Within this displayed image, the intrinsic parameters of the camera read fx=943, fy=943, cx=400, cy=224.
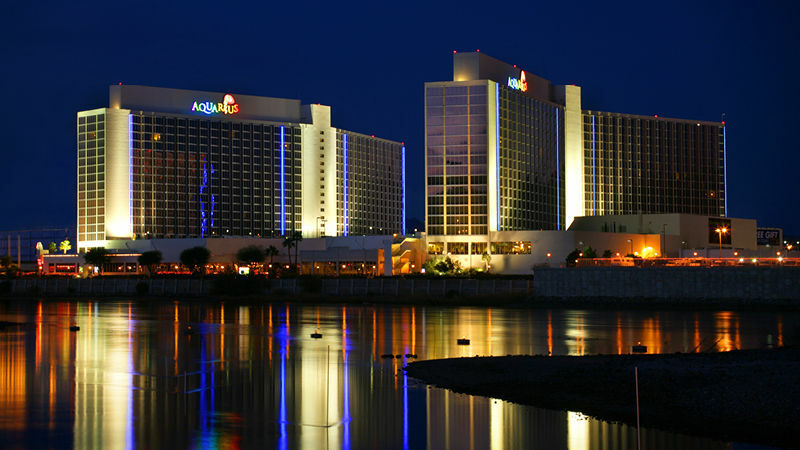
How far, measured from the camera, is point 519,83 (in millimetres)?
174250

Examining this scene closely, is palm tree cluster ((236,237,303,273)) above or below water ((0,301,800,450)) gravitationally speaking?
above

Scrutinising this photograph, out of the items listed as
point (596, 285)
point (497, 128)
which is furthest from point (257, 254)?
point (596, 285)

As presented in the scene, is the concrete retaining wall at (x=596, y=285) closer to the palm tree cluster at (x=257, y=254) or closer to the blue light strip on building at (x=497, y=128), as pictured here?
the palm tree cluster at (x=257, y=254)

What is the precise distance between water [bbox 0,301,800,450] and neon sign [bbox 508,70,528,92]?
10384 cm

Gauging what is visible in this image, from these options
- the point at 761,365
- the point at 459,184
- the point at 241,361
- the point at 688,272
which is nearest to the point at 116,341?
the point at 241,361

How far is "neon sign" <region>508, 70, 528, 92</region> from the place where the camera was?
171 meters

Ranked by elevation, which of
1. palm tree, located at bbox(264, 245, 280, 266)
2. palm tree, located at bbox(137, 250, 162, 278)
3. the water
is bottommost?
the water

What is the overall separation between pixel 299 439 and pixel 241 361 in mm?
17953

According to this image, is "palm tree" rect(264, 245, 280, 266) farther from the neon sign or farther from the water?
the water

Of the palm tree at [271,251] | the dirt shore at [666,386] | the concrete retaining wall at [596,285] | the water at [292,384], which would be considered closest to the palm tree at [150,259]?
the palm tree at [271,251]

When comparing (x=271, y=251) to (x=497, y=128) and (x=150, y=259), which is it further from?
(x=497, y=128)

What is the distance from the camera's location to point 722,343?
5094 cm

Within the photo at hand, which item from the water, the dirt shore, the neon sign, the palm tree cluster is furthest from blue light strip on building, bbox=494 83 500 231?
the dirt shore

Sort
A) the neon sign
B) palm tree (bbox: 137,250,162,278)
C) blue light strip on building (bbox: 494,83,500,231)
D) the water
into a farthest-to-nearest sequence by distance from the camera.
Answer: palm tree (bbox: 137,250,162,278) → the neon sign → blue light strip on building (bbox: 494,83,500,231) → the water
